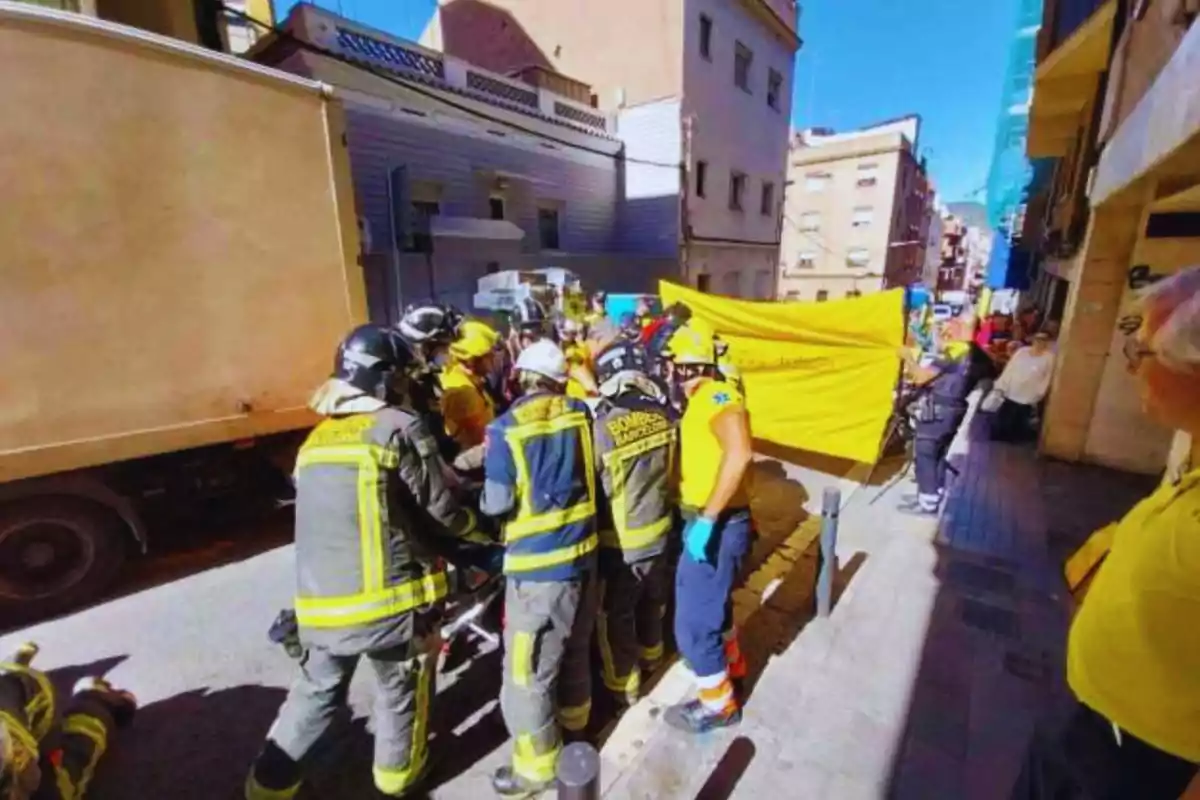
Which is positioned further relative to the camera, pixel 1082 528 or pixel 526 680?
pixel 1082 528

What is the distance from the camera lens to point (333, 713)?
6.66ft

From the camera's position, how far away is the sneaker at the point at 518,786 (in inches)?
84.2

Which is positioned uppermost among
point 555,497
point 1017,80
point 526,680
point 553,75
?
point 553,75

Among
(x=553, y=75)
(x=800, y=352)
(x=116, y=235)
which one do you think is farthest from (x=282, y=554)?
(x=553, y=75)

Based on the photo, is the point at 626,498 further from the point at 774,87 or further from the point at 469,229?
the point at 774,87

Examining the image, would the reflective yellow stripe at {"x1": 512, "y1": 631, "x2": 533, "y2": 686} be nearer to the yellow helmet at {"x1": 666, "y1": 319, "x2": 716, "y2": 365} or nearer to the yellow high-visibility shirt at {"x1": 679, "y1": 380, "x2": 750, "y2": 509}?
the yellow high-visibility shirt at {"x1": 679, "y1": 380, "x2": 750, "y2": 509}

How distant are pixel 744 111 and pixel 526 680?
60.5ft

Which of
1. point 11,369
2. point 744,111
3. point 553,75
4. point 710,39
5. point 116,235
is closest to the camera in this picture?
point 11,369

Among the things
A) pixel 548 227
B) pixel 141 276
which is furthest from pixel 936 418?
pixel 548 227

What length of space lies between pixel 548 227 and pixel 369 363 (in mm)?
12025

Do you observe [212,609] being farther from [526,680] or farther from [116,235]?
[526,680]

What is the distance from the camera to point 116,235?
3111mm

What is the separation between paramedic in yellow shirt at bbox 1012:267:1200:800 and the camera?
3.53ft

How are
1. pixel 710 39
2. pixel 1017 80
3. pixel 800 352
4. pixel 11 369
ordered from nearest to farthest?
1. pixel 11 369
2. pixel 800 352
3. pixel 1017 80
4. pixel 710 39
